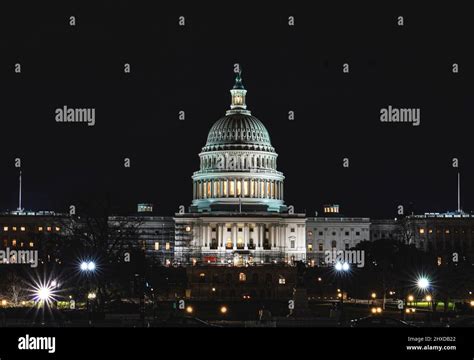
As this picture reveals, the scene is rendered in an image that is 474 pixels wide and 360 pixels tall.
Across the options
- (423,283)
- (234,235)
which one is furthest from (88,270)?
(234,235)

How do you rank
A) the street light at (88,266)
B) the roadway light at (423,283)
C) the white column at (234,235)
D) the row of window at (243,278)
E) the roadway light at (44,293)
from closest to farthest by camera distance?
the roadway light at (44,293)
the street light at (88,266)
the roadway light at (423,283)
the row of window at (243,278)
the white column at (234,235)

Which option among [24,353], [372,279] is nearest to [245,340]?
[24,353]

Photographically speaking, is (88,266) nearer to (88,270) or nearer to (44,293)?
(88,270)

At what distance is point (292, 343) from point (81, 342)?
841 centimetres

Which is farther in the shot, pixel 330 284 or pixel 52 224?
pixel 52 224

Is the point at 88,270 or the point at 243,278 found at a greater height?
the point at 243,278

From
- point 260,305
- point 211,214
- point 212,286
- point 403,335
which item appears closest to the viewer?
point 403,335

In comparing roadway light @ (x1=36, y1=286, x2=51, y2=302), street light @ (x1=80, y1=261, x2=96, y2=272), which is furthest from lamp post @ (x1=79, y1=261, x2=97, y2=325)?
roadway light @ (x1=36, y1=286, x2=51, y2=302)

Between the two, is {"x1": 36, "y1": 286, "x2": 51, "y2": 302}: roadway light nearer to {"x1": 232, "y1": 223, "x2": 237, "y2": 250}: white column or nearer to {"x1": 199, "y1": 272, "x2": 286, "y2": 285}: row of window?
{"x1": 199, "y1": 272, "x2": 286, "y2": 285}: row of window

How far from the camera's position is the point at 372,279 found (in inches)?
4889

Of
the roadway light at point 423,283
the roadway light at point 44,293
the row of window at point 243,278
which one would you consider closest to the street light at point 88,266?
the roadway light at point 44,293

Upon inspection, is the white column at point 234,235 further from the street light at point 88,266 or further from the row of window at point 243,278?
the street light at point 88,266

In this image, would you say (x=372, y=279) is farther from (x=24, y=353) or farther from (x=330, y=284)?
(x=24, y=353)

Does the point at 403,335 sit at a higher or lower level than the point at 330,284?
lower
